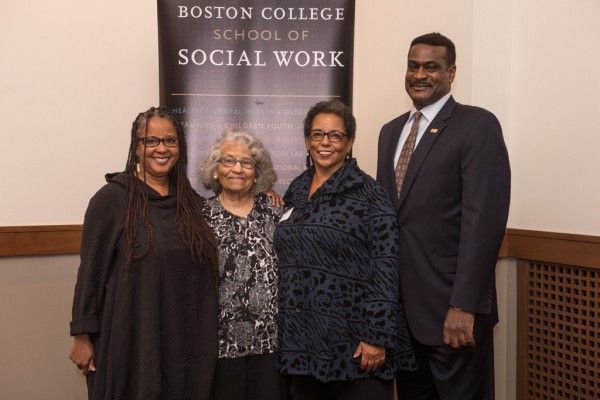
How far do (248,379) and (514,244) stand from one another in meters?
1.51

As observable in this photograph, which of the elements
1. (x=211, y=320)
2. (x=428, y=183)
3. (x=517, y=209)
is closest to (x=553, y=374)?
(x=517, y=209)

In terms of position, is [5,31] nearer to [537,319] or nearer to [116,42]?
[116,42]

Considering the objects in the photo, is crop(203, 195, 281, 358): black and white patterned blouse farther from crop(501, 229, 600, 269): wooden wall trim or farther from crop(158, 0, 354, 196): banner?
crop(501, 229, 600, 269): wooden wall trim

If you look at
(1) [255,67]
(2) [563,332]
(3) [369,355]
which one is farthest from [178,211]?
(2) [563,332]

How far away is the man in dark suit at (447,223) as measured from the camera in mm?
2004

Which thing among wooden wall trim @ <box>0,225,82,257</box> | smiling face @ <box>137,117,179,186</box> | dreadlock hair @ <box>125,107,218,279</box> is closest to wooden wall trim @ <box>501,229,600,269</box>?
dreadlock hair @ <box>125,107,218,279</box>

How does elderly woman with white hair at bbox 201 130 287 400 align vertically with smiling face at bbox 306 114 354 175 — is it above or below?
below

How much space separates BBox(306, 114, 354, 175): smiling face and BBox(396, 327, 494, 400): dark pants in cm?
71

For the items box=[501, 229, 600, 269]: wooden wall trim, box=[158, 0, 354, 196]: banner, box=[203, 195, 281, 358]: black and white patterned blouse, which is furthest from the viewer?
box=[158, 0, 354, 196]: banner

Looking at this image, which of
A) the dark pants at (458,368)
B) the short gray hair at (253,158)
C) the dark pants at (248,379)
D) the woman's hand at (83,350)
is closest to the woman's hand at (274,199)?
the short gray hair at (253,158)

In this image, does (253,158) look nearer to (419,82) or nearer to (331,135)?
(331,135)

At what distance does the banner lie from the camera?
10.1 ft

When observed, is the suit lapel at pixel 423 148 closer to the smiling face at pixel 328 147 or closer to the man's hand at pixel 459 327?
the smiling face at pixel 328 147

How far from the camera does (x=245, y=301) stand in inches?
87.6
